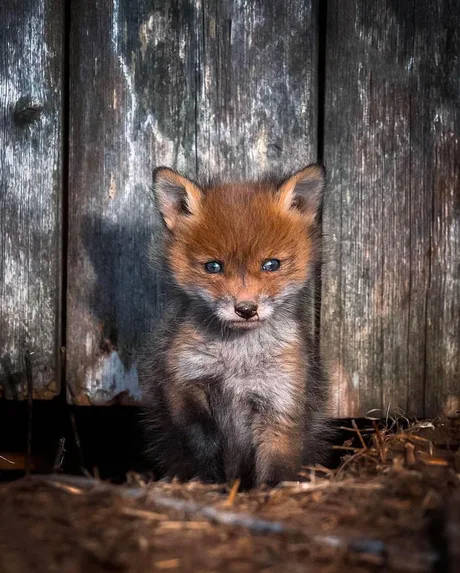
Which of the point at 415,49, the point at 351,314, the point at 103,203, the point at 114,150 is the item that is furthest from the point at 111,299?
the point at 415,49

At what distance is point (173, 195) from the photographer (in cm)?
427

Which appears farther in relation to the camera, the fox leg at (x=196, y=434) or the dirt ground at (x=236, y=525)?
the fox leg at (x=196, y=434)

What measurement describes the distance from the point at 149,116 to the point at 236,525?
2.91 meters

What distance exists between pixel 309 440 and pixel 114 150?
2.14 metres

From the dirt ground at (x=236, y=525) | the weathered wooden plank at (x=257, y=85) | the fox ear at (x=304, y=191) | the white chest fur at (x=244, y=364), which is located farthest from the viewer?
the weathered wooden plank at (x=257, y=85)

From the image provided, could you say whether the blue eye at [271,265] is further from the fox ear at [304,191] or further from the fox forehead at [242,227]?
the fox ear at [304,191]

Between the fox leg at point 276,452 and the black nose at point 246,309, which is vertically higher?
the black nose at point 246,309

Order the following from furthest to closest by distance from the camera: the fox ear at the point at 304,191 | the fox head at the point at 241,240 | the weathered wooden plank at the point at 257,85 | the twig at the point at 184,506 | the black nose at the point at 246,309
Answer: the weathered wooden plank at the point at 257,85 < the fox ear at the point at 304,191 < the fox head at the point at 241,240 < the black nose at the point at 246,309 < the twig at the point at 184,506

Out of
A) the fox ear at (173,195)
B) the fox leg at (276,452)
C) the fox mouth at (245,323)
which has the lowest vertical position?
the fox leg at (276,452)

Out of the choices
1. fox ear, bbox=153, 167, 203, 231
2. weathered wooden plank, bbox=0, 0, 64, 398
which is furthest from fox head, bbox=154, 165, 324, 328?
weathered wooden plank, bbox=0, 0, 64, 398

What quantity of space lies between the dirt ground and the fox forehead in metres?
1.26

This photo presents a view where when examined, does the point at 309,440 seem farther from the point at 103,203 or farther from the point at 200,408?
the point at 103,203

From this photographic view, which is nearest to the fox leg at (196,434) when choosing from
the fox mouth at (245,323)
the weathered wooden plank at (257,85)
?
the fox mouth at (245,323)

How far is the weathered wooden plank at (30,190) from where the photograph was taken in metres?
4.74
